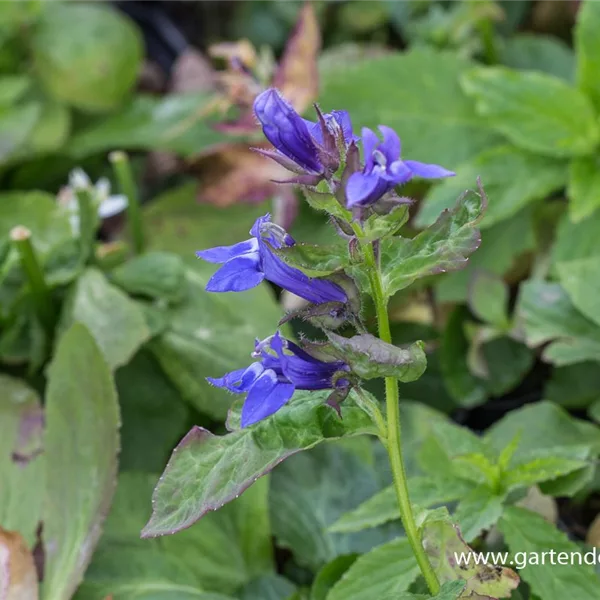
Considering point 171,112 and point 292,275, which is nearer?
point 292,275

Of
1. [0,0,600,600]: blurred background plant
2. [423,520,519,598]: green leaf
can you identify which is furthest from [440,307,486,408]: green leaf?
[423,520,519,598]: green leaf

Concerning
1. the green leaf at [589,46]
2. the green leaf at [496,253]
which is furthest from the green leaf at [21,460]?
the green leaf at [589,46]

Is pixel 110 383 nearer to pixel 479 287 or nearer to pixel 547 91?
pixel 479 287

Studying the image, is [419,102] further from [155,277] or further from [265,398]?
[265,398]

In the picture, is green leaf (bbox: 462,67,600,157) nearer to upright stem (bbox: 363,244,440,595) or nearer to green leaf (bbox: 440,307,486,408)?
green leaf (bbox: 440,307,486,408)

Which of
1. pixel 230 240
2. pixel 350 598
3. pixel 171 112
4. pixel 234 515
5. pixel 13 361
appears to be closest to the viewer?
pixel 350 598

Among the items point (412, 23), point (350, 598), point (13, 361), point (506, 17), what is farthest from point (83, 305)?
point (506, 17)
